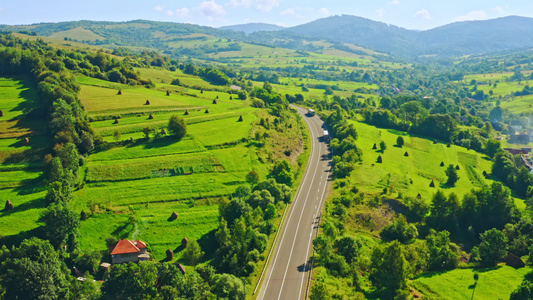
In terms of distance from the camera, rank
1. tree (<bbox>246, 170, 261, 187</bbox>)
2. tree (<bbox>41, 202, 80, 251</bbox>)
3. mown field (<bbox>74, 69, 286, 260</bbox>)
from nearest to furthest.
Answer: tree (<bbox>41, 202, 80, 251</bbox>)
mown field (<bbox>74, 69, 286, 260</bbox>)
tree (<bbox>246, 170, 261, 187</bbox>)

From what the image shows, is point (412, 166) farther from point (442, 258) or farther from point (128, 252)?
point (128, 252)

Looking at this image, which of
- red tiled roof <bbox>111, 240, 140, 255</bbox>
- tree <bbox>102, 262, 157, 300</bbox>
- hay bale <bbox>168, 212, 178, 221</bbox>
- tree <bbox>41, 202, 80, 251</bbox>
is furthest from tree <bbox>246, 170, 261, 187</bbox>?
tree <bbox>41, 202, 80, 251</bbox>

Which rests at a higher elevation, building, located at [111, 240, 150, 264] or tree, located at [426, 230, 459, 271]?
building, located at [111, 240, 150, 264]

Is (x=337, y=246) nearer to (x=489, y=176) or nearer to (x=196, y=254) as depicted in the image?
(x=196, y=254)

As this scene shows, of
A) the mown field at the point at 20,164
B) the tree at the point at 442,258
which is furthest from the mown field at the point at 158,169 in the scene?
the tree at the point at 442,258

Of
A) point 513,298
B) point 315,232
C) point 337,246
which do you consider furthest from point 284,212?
point 513,298

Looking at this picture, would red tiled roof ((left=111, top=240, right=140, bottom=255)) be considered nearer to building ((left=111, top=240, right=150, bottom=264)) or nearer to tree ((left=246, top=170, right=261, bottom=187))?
building ((left=111, top=240, right=150, bottom=264))
